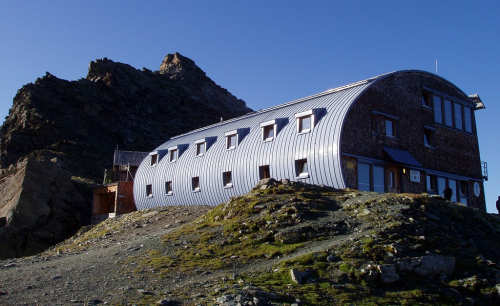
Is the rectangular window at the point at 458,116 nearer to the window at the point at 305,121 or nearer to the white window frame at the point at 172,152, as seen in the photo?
the window at the point at 305,121

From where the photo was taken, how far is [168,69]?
12438 cm

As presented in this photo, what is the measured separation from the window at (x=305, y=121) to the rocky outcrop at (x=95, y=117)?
25.1 metres

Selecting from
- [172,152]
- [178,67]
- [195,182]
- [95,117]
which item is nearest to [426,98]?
[195,182]

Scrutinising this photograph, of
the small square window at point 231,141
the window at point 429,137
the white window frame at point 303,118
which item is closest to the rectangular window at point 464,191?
the window at point 429,137

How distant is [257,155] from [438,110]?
11914 millimetres

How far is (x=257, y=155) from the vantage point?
2925 centimetres

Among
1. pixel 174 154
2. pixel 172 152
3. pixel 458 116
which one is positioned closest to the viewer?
pixel 458 116

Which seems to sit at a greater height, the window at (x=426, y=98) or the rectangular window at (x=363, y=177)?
the window at (x=426, y=98)

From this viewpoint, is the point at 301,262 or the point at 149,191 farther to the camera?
the point at 149,191

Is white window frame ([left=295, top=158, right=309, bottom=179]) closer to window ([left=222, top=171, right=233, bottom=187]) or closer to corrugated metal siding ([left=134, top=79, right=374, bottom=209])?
corrugated metal siding ([left=134, top=79, right=374, bottom=209])

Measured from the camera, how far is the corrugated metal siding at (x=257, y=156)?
2559 centimetres

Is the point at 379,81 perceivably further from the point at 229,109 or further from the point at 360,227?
the point at 229,109

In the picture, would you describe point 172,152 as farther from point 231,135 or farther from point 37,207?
point 37,207

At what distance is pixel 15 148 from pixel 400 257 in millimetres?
71542
